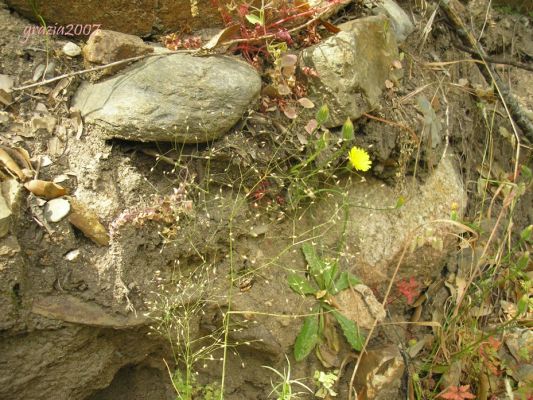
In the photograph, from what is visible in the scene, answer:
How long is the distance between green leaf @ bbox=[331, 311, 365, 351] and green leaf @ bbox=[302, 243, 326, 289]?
0.49 feet

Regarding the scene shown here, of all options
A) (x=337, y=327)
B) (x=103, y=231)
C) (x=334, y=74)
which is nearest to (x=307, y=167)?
(x=334, y=74)

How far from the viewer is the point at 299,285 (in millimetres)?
2227

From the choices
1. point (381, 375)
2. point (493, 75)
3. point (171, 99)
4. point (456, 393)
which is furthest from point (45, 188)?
point (493, 75)

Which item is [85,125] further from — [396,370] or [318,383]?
[396,370]

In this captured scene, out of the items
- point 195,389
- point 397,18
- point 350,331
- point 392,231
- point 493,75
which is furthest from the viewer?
point 493,75

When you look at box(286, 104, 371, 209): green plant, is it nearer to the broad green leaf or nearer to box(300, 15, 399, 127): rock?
box(300, 15, 399, 127): rock

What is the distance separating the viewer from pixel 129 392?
222 cm

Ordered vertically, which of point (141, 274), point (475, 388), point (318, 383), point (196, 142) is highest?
point (196, 142)

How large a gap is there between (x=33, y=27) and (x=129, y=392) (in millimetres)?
1543

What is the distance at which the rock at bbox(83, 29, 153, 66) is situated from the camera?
2080 millimetres

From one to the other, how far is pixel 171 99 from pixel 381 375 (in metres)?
1.40

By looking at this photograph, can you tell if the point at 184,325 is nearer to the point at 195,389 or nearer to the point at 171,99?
the point at 195,389

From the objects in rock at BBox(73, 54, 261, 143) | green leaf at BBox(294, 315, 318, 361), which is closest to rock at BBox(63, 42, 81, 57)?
rock at BBox(73, 54, 261, 143)

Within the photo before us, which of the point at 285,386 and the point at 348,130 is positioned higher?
the point at 348,130
